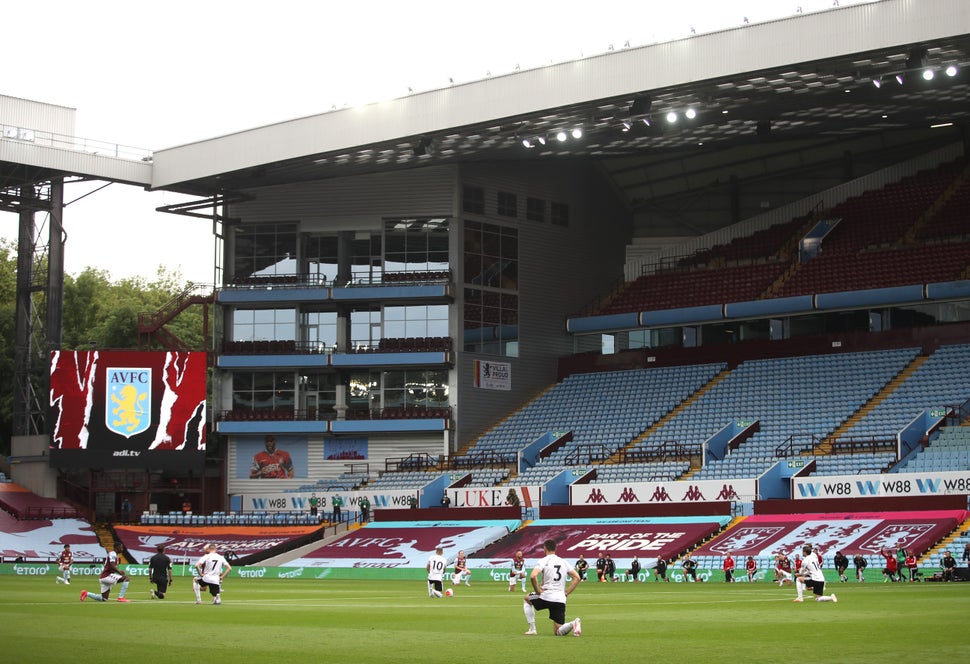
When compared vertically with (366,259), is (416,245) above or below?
above

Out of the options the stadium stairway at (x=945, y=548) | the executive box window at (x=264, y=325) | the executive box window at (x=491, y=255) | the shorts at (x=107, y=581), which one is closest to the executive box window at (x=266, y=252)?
the executive box window at (x=264, y=325)

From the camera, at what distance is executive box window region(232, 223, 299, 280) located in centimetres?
7031

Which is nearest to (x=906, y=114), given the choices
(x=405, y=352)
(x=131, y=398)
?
(x=405, y=352)

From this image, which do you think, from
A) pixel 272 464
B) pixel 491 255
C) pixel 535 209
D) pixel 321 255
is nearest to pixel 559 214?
pixel 535 209

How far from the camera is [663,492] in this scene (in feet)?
177

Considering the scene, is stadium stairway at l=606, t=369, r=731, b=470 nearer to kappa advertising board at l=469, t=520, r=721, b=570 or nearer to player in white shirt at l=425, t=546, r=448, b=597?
kappa advertising board at l=469, t=520, r=721, b=570

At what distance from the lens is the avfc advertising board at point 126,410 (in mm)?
63719

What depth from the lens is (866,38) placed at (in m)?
46.0

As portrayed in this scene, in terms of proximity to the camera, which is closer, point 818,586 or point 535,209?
point 818,586

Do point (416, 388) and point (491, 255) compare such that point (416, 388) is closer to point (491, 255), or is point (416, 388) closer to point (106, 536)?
point (491, 255)

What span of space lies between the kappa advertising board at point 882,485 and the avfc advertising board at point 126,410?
29984 millimetres

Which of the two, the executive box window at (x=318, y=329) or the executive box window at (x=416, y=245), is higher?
the executive box window at (x=416, y=245)

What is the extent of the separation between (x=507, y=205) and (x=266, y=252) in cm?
1318

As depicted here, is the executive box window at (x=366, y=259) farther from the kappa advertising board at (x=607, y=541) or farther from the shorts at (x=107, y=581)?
the shorts at (x=107, y=581)
